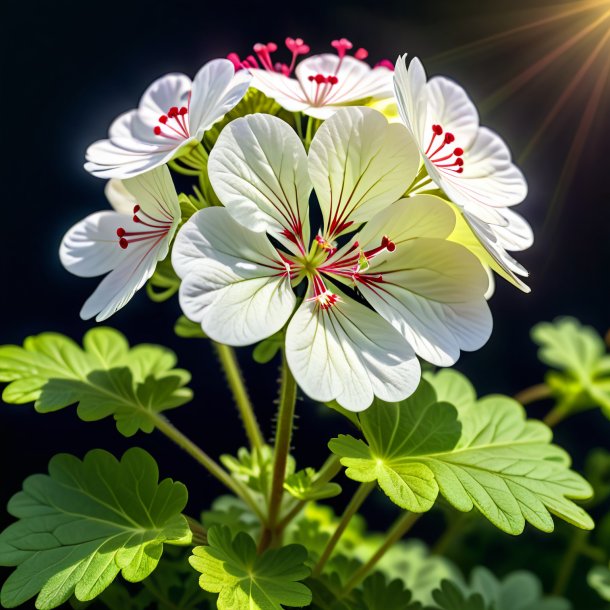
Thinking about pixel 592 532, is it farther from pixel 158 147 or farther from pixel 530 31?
pixel 530 31

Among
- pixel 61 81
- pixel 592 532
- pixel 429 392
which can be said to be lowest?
pixel 592 532

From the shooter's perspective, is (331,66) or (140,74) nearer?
(331,66)

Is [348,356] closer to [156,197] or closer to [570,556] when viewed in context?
[156,197]

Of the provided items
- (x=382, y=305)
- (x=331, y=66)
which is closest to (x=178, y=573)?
(x=382, y=305)

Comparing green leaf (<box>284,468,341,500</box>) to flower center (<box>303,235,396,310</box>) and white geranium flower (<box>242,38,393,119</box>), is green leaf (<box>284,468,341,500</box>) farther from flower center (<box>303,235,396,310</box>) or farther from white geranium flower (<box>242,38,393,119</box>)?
white geranium flower (<box>242,38,393,119</box>)

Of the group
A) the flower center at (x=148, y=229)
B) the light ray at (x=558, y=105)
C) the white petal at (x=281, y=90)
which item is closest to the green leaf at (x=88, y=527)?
the flower center at (x=148, y=229)

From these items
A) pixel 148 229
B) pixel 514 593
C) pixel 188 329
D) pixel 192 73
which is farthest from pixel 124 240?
pixel 192 73
